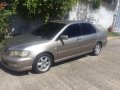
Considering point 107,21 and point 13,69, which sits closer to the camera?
point 13,69

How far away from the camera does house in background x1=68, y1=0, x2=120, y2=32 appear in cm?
1208

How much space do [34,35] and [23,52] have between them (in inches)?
51.1

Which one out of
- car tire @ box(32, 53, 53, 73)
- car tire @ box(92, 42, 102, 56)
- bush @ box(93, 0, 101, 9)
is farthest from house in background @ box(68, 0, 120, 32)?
car tire @ box(32, 53, 53, 73)

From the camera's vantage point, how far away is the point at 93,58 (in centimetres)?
836

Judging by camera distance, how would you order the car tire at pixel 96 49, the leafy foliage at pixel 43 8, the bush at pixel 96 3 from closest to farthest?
the car tire at pixel 96 49 → the leafy foliage at pixel 43 8 → the bush at pixel 96 3

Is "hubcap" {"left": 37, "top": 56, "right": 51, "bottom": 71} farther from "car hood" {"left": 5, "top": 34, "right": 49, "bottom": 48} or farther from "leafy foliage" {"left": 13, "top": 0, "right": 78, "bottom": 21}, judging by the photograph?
"leafy foliage" {"left": 13, "top": 0, "right": 78, "bottom": 21}

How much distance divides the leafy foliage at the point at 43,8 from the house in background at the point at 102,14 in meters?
1.89

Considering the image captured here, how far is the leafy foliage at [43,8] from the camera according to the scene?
9125 millimetres

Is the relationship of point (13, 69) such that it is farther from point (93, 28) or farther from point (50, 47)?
point (93, 28)

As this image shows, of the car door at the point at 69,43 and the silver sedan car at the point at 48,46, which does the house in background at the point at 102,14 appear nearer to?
the silver sedan car at the point at 48,46

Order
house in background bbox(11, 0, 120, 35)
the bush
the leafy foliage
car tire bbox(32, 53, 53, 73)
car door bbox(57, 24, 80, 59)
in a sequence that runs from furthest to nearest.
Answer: the bush, house in background bbox(11, 0, 120, 35), the leafy foliage, car door bbox(57, 24, 80, 59), car tire bbox(32, 53, 53, 73)

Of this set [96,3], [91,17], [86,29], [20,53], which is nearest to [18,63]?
[20,53]

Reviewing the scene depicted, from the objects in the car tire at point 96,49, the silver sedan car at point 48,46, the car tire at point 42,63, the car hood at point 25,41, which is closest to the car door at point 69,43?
the silver sedan car at point 48,46

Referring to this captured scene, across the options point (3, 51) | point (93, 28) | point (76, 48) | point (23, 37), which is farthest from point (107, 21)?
point (3, 51)
